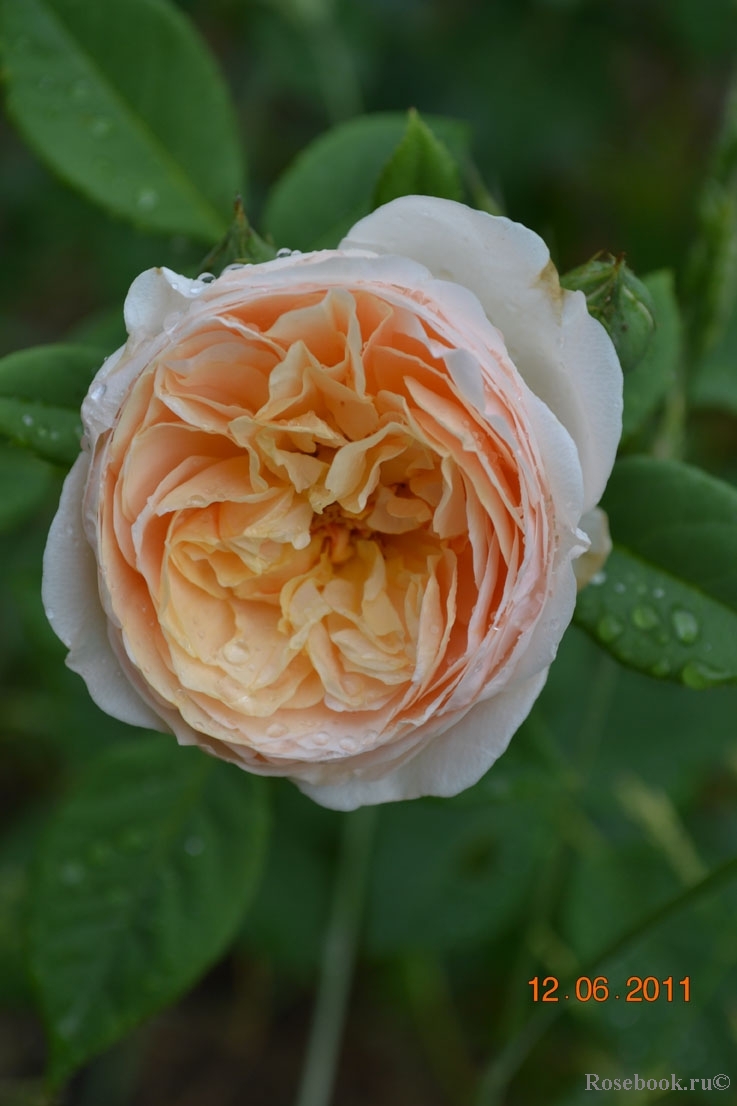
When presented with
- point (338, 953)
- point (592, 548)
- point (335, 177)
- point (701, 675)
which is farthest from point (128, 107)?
point (338, 953)

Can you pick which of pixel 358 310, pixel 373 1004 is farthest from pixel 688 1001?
pixel 358 310

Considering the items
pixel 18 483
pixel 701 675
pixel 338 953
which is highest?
pixel 701 675

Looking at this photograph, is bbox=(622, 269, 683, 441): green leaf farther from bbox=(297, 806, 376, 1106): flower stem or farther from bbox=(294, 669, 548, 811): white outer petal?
bbox=(297, 806, 376, 1106): flower stem

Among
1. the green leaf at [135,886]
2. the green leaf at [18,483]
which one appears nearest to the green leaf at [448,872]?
the green leaf at [135,886]

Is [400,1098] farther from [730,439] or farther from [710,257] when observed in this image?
[710,257]

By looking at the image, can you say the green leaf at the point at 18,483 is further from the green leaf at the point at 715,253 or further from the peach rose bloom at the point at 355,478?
the green leaf at the point at 715,253
